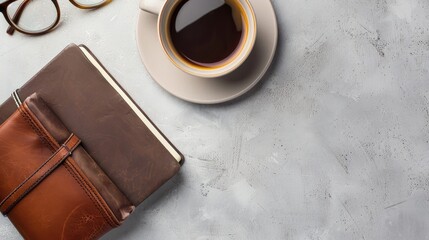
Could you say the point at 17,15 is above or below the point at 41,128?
above

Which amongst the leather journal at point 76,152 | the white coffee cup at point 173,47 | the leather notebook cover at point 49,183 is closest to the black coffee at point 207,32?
the white coffee cup at point 173,47

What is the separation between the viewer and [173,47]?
0.80m

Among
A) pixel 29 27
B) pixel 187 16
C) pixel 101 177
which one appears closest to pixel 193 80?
pixel 187 16

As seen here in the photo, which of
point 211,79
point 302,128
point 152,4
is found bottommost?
point 302,128

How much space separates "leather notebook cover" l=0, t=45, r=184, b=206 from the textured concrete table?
6 centimetres

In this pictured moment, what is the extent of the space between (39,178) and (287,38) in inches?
19.2

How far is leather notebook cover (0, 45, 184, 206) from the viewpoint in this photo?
2.77 feet

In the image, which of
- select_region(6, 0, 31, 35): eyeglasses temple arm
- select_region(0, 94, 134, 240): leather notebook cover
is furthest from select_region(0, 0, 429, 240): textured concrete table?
select_region(0, 94, 134, 240): leather notebook cover

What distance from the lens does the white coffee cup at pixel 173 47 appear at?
778 millimetres

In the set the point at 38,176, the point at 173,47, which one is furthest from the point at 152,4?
the point at 38,176

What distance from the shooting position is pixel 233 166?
906mm

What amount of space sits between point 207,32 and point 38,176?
1.19ft

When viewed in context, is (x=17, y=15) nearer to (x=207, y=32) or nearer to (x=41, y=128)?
(x=41, y=128)

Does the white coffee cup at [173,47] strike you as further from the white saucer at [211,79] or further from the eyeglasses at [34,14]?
the eyeglasses at [34,14]
